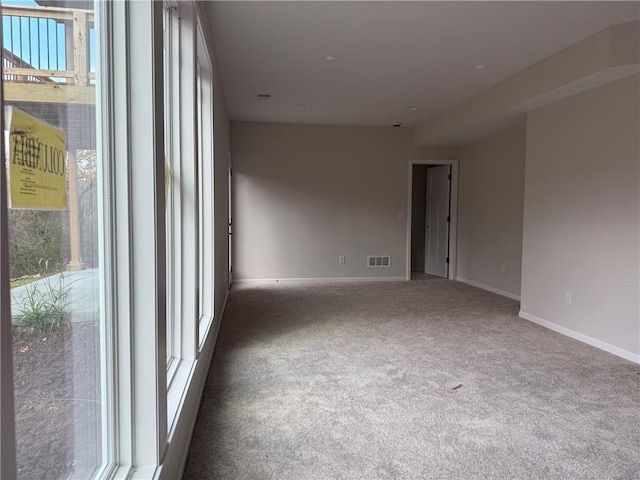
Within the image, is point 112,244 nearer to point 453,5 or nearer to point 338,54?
point 453,5

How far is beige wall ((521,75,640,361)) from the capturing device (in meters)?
3.19

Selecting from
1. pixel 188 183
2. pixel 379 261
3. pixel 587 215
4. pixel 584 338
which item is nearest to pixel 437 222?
pixel 379 261

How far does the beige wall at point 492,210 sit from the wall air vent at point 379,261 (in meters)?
1.22

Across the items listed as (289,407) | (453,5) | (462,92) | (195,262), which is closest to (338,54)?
(453,5)

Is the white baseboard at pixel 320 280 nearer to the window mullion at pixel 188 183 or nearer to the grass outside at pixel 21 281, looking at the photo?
the window mullion at pixel 188 183

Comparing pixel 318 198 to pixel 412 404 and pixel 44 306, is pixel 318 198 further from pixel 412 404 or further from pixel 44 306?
pixel 44 306

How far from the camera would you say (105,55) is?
3.76ft

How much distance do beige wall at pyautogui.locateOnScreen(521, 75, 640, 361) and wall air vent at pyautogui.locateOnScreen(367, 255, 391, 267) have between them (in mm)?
2617

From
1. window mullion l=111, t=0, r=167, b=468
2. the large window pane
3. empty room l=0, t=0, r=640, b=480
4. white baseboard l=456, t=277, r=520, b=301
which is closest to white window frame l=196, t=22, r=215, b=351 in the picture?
Result: empty room l=0, t=0, r=640, b=480

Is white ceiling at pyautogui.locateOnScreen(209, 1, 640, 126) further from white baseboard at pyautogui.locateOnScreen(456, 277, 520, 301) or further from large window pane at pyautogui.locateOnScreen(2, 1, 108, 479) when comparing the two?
white baseboard at pyautogui.locateOnScreen(456, 277, 520, 301)

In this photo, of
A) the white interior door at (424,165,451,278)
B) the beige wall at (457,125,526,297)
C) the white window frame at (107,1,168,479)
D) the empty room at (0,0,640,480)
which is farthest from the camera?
the white interior door at (424,165,451,278)

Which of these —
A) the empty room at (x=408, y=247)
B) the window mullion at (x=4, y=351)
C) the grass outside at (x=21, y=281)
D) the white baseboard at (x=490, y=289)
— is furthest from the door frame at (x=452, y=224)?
the window mullion at (x=4, y=351)

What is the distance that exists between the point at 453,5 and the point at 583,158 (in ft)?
6.30

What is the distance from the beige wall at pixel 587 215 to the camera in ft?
10.5
